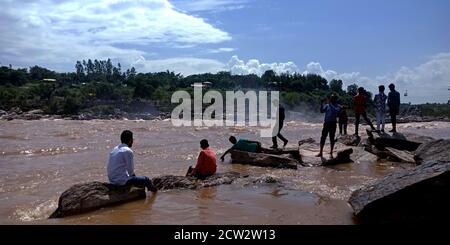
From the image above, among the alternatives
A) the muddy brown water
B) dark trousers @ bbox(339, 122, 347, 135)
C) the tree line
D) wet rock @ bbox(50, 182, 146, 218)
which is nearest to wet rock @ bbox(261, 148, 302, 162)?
the muddy brown water

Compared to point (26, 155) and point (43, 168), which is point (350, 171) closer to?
point (43, 168)

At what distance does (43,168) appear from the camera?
12.4 m

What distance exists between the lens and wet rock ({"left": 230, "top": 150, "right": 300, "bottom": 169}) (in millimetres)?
11039

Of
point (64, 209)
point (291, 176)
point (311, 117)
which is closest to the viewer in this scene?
A: point (64, 209)

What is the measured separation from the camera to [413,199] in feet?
17.1

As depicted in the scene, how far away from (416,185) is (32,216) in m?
5.98

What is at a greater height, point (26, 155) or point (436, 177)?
point (436, 177)

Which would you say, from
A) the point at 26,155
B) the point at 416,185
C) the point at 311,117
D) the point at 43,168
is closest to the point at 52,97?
the point at 311,117

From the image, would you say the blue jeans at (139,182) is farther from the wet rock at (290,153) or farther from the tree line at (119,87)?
the tree line at (119,87)

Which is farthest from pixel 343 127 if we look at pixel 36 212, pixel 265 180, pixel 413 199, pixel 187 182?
pixel 36 212

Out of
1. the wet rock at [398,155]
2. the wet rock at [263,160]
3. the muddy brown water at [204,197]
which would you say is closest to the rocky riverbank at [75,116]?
the muddy brown water at [204,197]

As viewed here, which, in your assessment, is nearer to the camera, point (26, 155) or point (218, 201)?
point (218, 201)

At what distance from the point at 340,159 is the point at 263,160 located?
218 centimetres
